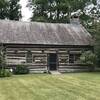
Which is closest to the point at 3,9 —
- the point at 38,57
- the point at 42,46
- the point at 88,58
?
the point at 42,46

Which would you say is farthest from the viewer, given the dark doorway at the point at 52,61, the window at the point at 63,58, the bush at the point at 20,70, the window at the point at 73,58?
the window at the point at 73,58

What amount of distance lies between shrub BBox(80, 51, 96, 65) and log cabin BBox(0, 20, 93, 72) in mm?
1431

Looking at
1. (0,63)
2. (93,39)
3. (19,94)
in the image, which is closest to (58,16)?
(93,39)

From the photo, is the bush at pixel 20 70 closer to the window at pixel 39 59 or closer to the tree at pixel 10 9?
the window at pixel 39 59

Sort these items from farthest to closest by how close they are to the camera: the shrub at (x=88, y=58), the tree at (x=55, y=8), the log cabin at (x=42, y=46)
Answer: the tree at (x=55, y=8) → the shrub at (x=88, y=58) → the log cabin at (x=42, y=46)

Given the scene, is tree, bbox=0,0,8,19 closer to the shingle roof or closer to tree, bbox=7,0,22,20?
tree, bbox=7,0,22,20

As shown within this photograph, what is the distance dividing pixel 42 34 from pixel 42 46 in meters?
2.10

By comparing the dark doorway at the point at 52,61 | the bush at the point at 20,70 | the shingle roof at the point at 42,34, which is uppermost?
the shingle roof at the point at 42,34

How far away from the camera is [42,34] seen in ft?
98.0

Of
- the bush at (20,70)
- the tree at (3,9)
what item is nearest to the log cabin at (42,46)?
the bush at (20,70)

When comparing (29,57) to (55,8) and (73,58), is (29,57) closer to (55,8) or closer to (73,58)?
(73,58)

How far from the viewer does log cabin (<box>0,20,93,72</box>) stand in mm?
27438

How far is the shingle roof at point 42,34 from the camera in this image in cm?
2801

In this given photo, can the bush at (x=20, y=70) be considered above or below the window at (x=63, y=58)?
below
